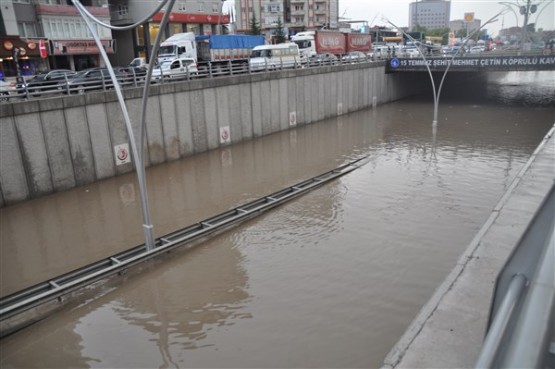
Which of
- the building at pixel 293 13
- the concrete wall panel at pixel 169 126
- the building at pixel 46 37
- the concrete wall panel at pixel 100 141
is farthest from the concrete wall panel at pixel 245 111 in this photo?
the building at pixel 293 13

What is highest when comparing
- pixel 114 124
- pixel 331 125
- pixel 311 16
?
pixel 311 16

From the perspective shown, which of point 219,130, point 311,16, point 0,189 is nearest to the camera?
point 0,189

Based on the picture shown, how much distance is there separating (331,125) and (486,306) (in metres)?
27.7

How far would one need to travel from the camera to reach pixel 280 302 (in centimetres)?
992

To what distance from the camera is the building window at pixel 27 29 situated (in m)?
40.1

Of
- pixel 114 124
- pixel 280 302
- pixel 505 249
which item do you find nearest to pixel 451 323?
pixel 505 249

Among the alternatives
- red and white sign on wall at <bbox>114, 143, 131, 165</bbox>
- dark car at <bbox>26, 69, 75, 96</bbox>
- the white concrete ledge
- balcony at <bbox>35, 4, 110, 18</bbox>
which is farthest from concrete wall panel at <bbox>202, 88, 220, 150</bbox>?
balcony at <bbox>35, 4, 110, 18</bbox>

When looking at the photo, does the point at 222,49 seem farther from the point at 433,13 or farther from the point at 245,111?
the point at 433,13

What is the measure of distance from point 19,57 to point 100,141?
25.3m

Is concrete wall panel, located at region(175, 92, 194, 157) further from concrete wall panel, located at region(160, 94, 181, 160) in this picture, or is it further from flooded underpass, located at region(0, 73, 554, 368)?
flooded underpass, located at region(0, 73, 554, 368)

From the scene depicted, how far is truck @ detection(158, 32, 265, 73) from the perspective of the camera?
35.2 m

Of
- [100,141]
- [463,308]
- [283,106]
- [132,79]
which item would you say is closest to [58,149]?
[100,141]

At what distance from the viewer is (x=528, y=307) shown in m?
1.55

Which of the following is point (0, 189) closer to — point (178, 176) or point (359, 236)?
point (178, 176)
